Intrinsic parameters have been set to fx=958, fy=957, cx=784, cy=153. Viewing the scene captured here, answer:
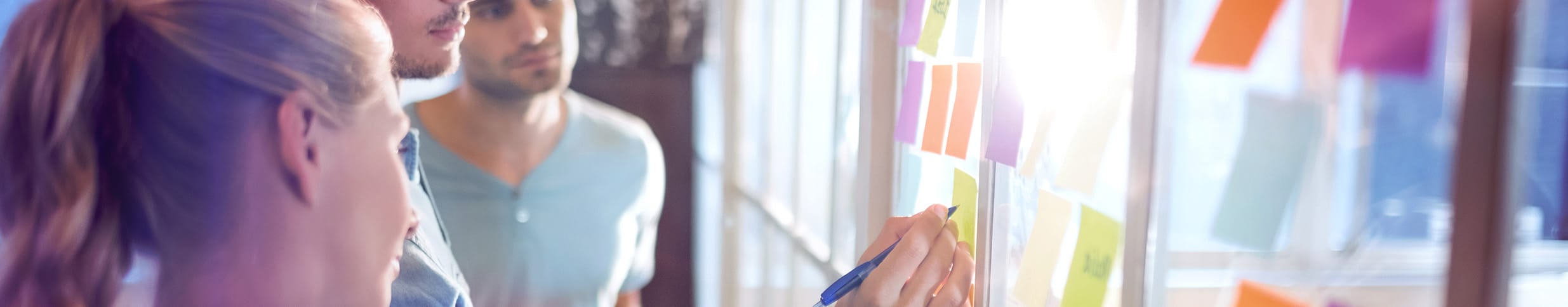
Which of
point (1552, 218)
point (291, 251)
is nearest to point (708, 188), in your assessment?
point (291, 251)

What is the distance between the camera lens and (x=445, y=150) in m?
0.90

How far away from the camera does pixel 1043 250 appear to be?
635mm

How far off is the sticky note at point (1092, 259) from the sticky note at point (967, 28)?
0.18 meters

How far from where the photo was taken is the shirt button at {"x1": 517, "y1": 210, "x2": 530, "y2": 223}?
36.3 inches

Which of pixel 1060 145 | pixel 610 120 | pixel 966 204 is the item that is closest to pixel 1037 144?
pixel 1060 145

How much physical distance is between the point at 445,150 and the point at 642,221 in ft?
0.65

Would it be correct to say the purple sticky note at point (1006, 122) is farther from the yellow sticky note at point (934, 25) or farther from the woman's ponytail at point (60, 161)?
the woman's ponytail at point (60, 161)

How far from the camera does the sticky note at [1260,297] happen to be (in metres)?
0.41

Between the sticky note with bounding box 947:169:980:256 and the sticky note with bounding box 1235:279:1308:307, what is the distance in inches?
11.3

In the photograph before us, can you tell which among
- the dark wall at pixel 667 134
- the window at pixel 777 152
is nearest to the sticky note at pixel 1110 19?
the window at pixel 777 152

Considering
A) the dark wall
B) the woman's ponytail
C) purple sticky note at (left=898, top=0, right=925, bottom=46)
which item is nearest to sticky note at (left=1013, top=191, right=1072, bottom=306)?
purple sticky note at (left=898, top=0, right=925, bottom=46)

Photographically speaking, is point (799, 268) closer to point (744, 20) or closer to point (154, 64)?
point (744, 20)

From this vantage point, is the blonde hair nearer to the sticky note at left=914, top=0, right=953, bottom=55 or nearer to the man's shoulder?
the man's shoulder

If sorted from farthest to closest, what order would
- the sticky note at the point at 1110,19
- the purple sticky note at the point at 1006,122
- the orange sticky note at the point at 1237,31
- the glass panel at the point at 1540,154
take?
the purple sticky note at the point at 1006,122 < the sticky note at the point at 1110,19 < the orange sticky note at the point at 1237,31 < the glass panel at the point at 1540,154
